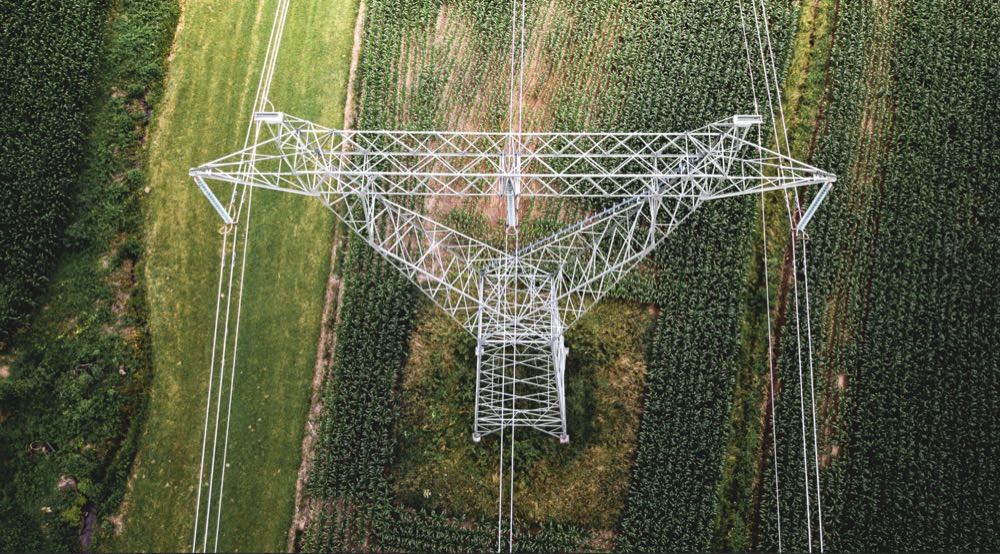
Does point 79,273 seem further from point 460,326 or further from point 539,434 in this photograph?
point 539,434

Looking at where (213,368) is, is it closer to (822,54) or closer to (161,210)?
(161,210)

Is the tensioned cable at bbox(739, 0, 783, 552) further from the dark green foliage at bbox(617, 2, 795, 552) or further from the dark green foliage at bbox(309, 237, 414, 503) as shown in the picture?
the dark green foliage at bbox(309, 237, 414, 503)

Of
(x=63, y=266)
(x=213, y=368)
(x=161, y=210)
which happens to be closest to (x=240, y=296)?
(x=213, y=368)

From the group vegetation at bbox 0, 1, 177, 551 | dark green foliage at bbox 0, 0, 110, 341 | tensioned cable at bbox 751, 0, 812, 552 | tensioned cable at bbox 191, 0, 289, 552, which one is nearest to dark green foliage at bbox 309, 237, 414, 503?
tensioned cable at bbox 191, 0, 289, 552

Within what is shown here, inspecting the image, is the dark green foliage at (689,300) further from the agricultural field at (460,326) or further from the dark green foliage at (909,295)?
the dark green foliage at (909,295)

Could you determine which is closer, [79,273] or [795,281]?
[795,281]

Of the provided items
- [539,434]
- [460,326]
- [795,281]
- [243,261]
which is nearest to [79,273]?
[243,261]
